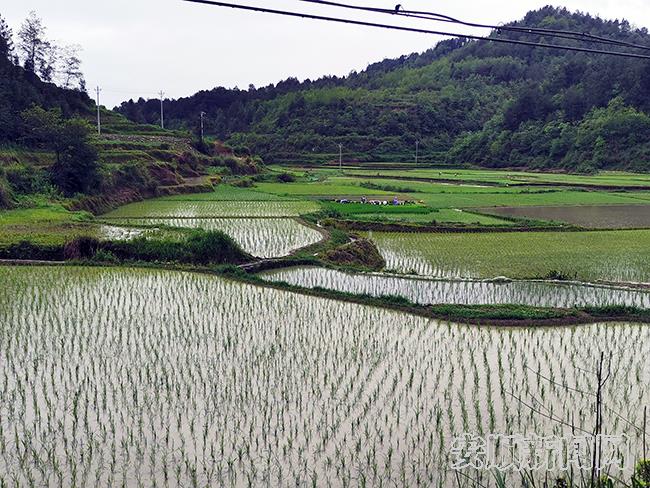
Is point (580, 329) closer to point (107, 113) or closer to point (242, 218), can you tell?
point (242, 218)

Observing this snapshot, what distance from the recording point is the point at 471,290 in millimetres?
10398

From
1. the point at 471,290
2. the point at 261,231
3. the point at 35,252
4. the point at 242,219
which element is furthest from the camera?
the point at 242,219

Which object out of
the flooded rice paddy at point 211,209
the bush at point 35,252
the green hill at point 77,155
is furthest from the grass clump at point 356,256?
the green hill at point 77,155

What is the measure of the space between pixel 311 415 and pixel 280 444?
1.86 ft

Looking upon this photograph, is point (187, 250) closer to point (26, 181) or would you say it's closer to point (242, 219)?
point (242, 219)

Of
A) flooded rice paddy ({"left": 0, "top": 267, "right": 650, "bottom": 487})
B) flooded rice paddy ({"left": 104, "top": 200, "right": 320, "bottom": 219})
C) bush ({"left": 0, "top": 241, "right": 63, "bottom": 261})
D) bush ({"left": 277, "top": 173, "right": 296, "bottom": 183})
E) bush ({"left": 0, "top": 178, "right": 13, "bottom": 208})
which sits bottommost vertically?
flooded rice paddy ({"left": 0, "top": 267, "right": 650, "bottom": 487})

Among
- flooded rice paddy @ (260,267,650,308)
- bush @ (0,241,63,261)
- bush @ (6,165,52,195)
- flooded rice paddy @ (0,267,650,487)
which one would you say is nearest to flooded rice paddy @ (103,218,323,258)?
flooded rice paddy @ (260,267,650,308)

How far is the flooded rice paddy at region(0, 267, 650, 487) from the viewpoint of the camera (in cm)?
457

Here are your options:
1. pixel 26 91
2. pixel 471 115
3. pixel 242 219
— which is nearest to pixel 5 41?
pixel 26 91

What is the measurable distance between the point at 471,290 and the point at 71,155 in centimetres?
1458

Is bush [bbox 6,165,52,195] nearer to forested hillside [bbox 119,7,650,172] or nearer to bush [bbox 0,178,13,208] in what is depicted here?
bush [bbox 0,178,13,208]

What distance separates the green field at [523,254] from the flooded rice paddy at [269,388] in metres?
3.68

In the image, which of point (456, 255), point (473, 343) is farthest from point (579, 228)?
point (473, 343)

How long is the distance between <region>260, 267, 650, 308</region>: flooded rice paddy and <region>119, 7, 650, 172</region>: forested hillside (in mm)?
34655
